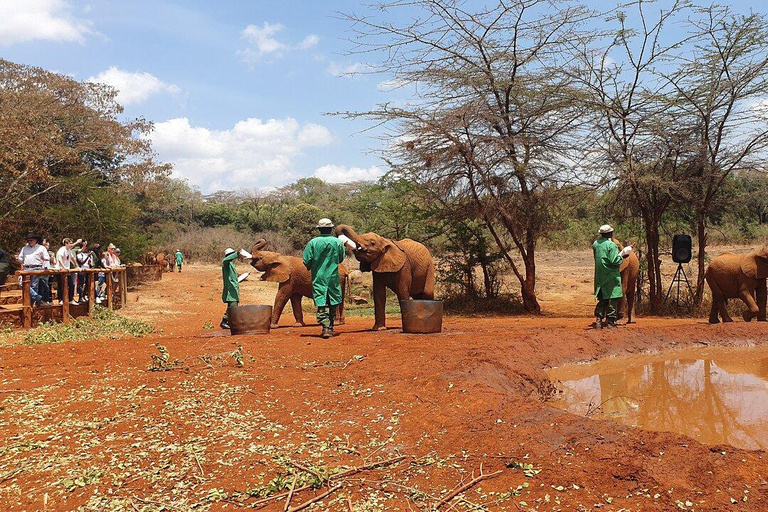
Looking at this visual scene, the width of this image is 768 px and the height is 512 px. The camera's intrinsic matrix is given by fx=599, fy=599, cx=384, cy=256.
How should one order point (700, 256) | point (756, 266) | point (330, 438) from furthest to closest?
point (700, 256)
point (756, 266)
point (330, 438)

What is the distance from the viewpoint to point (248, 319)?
984cm

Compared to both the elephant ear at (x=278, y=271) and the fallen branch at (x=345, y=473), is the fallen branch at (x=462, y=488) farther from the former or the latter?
the elephant ear at (x=278, y=271)

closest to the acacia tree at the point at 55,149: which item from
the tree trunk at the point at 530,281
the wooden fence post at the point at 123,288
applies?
the wooden fence post at the point at 123,288

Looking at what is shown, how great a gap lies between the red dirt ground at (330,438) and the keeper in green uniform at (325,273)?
1253 millimetres

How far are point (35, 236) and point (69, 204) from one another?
Result: 9.33 metres

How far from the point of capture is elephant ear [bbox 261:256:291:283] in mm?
11422

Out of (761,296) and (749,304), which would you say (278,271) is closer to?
(749,304)

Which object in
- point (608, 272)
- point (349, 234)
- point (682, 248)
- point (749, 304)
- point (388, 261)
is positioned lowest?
point (749, 304)

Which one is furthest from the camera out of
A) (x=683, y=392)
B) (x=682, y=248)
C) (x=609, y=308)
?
(x=682, y=248)

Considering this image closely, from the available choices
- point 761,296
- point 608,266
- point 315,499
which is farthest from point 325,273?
point 761,296

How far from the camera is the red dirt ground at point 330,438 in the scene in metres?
3.65

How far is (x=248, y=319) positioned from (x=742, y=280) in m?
9.50

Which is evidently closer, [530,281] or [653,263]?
[653,263]

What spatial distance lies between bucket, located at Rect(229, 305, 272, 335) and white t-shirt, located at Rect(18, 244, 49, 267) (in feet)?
16.2
